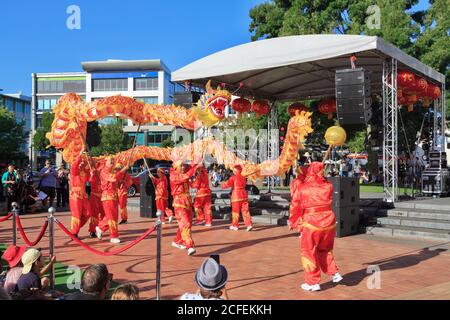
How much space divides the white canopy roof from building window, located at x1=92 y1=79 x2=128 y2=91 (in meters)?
45.6

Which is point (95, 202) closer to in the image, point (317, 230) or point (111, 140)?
point (317, 230)

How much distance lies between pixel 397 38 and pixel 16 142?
1163 inches

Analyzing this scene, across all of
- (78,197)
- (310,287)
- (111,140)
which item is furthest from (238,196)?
(111,140)

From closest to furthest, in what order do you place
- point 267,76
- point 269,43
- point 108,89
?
point 269,43 → point 267,76 → point 108,89

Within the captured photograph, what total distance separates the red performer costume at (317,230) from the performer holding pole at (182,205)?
8.51 feet

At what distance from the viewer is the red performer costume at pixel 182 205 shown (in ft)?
26.3

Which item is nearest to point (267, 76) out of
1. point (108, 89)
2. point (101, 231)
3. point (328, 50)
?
point (328, 50)

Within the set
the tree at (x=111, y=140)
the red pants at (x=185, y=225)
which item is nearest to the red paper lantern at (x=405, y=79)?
the red pants at (x=185, y=225)

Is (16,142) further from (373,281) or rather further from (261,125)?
(373,281)

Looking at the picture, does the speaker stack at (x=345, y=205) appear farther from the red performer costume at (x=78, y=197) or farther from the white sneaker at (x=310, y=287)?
the red performer costume at (x=78, y=197)

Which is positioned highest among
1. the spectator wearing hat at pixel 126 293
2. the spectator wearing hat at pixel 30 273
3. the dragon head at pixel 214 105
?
the dragon head at pixel 214 105

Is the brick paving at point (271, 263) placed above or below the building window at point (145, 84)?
below

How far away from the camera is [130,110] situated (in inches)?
430

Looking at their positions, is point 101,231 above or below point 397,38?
below
